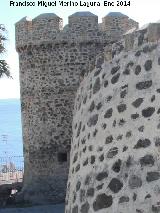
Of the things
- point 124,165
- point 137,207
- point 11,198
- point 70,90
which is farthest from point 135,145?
point 11,198

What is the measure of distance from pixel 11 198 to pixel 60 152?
6.62 ft

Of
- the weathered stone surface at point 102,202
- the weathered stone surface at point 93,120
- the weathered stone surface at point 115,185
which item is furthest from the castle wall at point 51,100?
the weathered stone surface at point 115,185

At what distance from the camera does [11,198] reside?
1567 centimetres

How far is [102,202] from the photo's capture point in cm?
501

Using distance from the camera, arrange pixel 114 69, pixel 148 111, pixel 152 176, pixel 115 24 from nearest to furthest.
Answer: pixel 152 176 < pixel 148 111 < pixel 114 69 < pixel 115 24

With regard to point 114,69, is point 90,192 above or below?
below

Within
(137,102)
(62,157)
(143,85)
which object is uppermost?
(143,85)

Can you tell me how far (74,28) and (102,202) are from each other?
10.5m

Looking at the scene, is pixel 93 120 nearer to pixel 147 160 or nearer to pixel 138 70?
pixel 138 70

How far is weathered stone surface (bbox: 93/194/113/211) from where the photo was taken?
496cm

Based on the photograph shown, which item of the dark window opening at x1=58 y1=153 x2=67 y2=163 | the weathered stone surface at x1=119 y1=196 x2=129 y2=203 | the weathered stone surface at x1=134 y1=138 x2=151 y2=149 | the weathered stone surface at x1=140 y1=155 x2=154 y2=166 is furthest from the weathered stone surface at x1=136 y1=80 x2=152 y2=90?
the dark window opening at x1=58 y1=153 x2=67 y2=163

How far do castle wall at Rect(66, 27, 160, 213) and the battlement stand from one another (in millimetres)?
9554

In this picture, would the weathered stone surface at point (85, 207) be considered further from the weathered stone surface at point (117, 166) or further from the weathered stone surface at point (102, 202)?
the weathered stone surface at point (117, 166)

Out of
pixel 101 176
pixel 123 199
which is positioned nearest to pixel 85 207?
pixel 101 176
